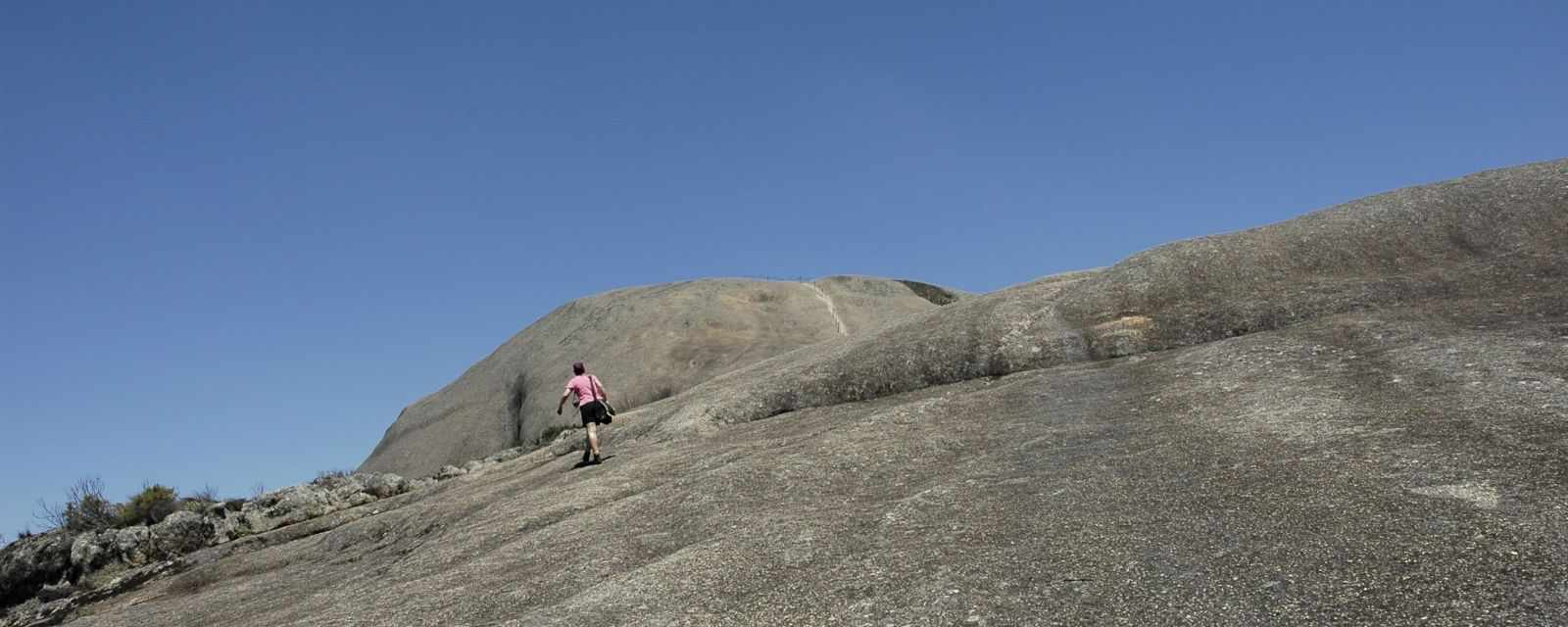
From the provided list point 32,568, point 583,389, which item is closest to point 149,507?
point 32,568

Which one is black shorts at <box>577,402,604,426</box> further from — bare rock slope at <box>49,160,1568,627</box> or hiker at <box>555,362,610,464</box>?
bare rock slope at <box>49,160,1568,627</box>

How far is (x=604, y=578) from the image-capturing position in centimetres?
1387

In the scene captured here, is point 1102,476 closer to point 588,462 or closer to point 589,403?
point 588,462

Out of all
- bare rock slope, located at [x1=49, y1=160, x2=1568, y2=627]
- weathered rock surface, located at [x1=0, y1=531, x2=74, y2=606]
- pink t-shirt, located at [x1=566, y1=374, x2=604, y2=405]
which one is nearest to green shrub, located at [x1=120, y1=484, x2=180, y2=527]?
weathered rock surface, located at [x1=0, y1=531, x2=74, y2=606]

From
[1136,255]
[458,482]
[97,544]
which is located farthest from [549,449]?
[1136,255]

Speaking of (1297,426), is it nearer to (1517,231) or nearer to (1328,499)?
(1328,499)

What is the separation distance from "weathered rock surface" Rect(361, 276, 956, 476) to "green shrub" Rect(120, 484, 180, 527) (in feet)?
35.6

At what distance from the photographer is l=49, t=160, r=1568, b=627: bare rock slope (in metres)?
10.3

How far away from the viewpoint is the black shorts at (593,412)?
2355 centimetres

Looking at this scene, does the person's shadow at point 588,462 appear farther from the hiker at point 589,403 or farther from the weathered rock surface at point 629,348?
the weathered rock surface at point 629,348

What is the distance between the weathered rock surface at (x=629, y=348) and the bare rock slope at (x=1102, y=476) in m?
19.2

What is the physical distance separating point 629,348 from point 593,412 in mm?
27332

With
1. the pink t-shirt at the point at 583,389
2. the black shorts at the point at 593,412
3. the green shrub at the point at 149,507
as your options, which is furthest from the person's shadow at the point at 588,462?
the green shrub at the point at 149,507

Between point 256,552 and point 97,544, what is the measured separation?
21.3 ft
